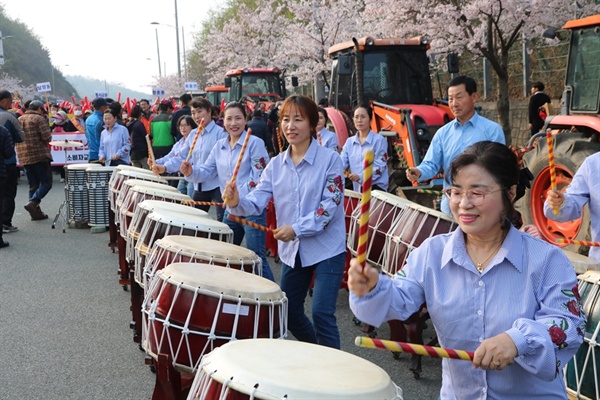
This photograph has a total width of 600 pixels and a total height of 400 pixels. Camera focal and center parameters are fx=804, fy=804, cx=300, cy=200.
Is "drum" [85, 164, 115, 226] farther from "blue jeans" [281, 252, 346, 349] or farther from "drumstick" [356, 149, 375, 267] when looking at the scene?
"drumstick" [356, 149, 375, 267]

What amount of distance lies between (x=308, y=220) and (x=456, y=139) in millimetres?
1695

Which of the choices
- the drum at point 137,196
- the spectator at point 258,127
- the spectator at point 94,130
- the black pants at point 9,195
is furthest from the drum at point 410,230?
Answer: the spectator at point 94,130

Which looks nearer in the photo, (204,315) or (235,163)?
(204,315)

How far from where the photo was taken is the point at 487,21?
16.6 m

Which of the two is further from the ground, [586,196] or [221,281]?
[586,196]

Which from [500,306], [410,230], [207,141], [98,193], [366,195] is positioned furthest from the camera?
[98,193]

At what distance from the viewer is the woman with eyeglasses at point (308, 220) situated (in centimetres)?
453

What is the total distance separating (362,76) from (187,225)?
6731 millimetres

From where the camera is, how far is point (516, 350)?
93.7 inches

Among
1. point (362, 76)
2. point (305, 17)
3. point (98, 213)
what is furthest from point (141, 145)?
point (305, 17)

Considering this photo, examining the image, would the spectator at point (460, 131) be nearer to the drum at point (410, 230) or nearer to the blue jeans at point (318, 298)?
the drum at point (410, 230)

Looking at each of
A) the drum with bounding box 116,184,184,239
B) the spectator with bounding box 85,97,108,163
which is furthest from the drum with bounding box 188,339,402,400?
the spectator with bounding box 85,97,108,163

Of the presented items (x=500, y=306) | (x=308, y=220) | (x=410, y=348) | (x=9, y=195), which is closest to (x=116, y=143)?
(x=9, y=195)

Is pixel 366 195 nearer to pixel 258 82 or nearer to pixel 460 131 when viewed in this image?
pixel 460 131
